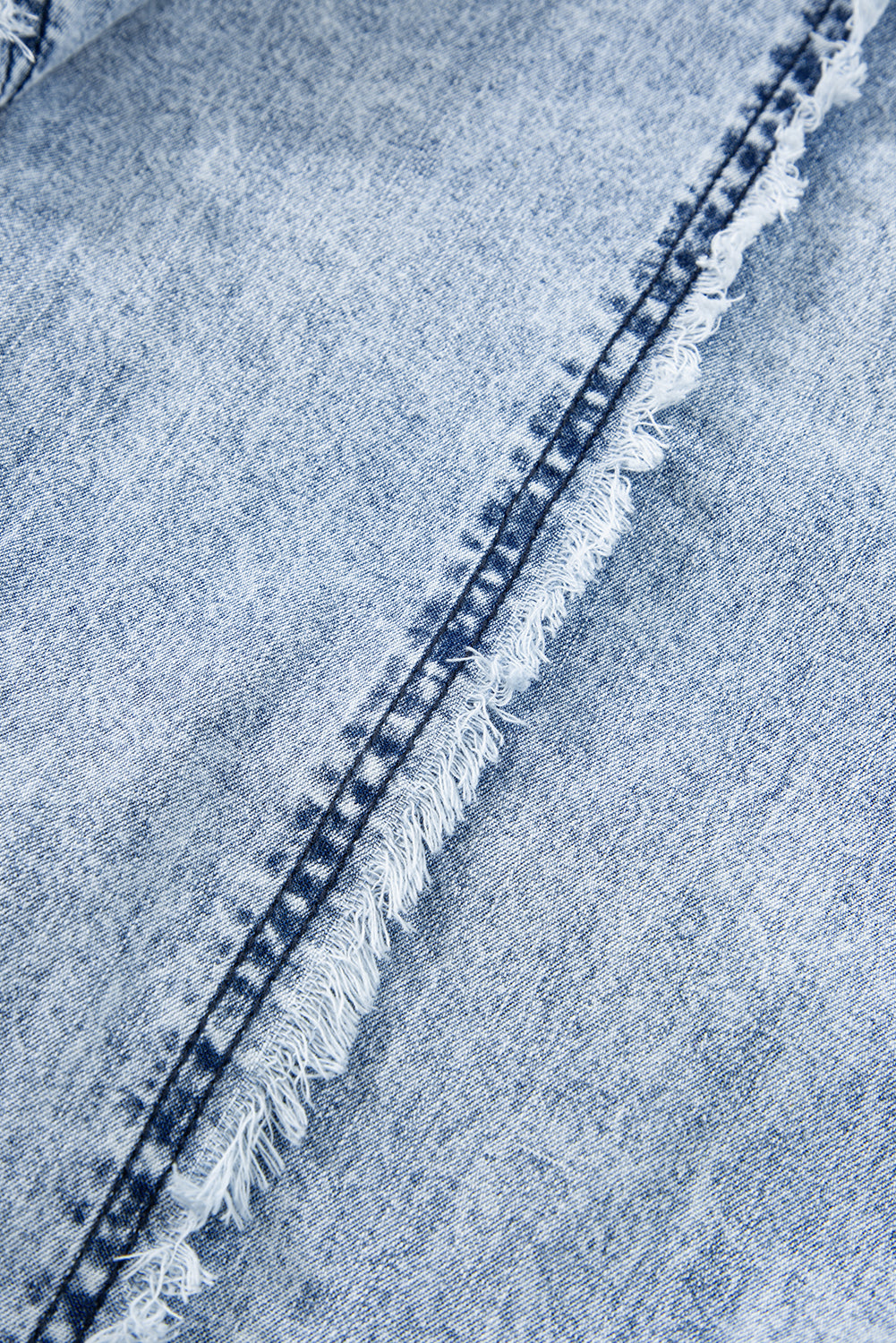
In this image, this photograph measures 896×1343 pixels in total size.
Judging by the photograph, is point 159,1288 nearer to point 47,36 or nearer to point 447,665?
point 447,665

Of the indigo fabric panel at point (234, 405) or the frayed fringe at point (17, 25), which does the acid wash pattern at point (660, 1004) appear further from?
the frayed fringe at point (17, 25)

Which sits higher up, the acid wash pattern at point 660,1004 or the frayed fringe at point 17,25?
the frayed fringe at point 17,25

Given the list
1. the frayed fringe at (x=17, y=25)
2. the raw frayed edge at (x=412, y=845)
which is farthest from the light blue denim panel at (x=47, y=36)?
the raw frayed edge at (x=412, y=845)

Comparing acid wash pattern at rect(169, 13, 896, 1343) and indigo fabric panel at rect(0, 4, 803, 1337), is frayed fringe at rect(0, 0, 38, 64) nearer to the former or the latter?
indigo fabric panel at rect(0, 4, 803, 1337)

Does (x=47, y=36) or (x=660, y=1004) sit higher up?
(x=47, y=36)

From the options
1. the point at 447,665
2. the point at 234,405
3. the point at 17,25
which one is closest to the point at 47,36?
the point at 17,25

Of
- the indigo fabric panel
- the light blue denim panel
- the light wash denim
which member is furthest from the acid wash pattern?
the light blue denim panel
